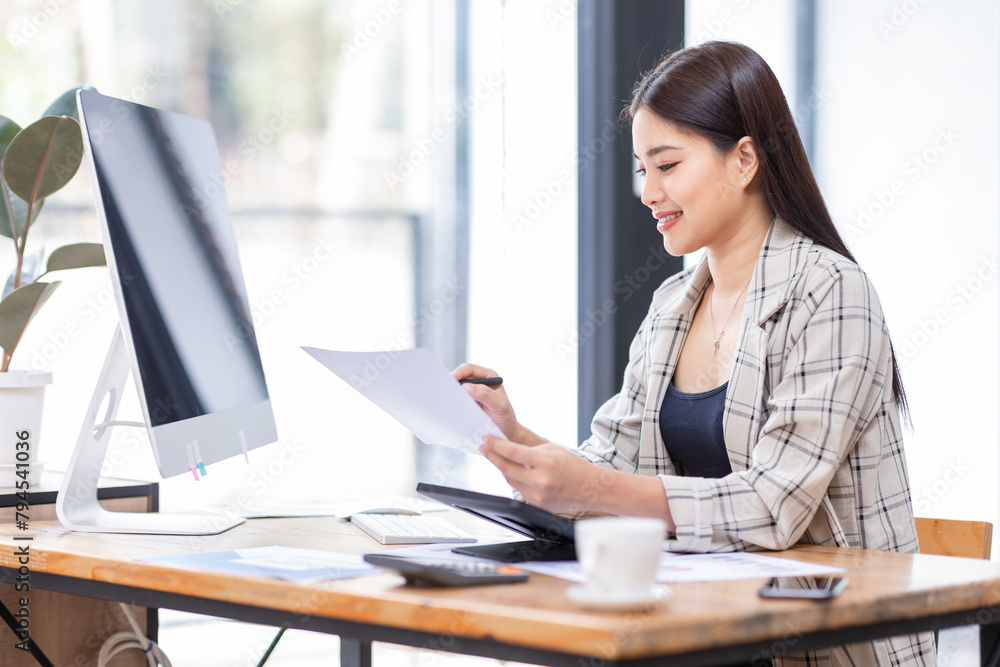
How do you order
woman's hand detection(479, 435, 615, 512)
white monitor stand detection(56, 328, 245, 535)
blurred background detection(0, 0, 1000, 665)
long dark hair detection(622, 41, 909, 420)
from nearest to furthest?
woman's hand detection(479, 435, 615, 512) → white monitor stand detection(56, 328, 245, 535) → long dark hair detection(622, 41, 909, 420) → blurred background detection(0, 0, 1000, 665)

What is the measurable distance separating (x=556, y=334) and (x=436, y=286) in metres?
0.45

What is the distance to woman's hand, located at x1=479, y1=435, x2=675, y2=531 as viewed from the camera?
1.07 meters

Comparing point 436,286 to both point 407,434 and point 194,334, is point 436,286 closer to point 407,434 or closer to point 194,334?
point 407,434

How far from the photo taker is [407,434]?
10.3 feet

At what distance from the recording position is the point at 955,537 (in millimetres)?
1496

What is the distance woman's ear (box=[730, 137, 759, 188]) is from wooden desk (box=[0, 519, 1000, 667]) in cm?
57

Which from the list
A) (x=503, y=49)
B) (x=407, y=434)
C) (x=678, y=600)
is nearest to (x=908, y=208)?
(x=503, y=49)

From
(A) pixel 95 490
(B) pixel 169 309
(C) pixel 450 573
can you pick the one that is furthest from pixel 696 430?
(A) pixel 95 490

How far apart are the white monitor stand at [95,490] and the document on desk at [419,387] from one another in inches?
14.2

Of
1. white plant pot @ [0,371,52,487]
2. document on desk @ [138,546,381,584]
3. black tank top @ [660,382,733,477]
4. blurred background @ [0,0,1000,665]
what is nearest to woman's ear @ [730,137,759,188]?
black tank top @ [660,382,733,477]

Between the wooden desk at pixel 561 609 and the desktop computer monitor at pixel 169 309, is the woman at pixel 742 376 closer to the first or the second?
the wooden desk at pixel 561 609

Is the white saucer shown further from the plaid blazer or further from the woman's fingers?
the woman's fingers

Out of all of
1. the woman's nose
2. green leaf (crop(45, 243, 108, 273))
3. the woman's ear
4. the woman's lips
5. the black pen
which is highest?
the woman's ear

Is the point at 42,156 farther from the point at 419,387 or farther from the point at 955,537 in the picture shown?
the point at 955,537
